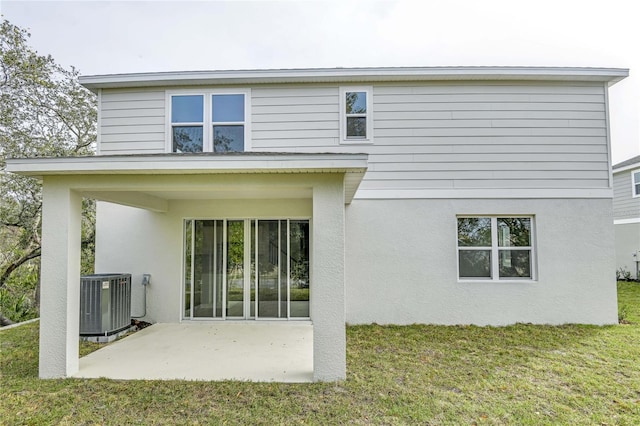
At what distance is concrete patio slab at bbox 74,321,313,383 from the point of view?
4.30m

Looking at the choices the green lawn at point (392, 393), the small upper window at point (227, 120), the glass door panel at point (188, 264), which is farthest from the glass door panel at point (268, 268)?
the green lawn at point (392, 393)

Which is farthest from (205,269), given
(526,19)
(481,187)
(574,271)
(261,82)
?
(526,19)

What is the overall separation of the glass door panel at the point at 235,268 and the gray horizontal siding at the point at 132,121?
260 cm

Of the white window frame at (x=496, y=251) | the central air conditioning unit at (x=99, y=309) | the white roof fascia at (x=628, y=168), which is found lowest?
the central air conditioning unit at (x=99, y=309)

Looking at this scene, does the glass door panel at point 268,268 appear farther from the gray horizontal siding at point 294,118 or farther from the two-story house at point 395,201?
the gray horizontal siding at point 294,118

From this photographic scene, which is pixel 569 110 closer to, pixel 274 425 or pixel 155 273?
pixel 274 425

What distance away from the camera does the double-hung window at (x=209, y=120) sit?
729cm

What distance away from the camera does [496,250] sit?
6922mm

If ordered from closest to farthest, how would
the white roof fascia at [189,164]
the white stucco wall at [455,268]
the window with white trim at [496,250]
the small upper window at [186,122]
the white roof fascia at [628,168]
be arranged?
the white roof fascia at [189,164]
the white stucco wall at [455,268]
the window with white trim at [496,250]
the small upper window at [186,122]
the white roof fascia at [628,168]

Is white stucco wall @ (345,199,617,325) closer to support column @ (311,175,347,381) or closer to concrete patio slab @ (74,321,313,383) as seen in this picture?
concrete patio slab @ (74,321,313,383)

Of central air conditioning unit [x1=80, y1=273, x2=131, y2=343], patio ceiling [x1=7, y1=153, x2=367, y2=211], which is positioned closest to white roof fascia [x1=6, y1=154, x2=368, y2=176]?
patio ceiling [x1=7, y1=153, x2=367, y2=211]

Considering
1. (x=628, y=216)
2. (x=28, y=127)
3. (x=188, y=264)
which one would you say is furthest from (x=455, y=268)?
(x=28, y=127)

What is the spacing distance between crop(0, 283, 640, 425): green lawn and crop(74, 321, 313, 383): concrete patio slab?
0.32 metres

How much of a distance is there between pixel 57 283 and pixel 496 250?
802 centimetres
